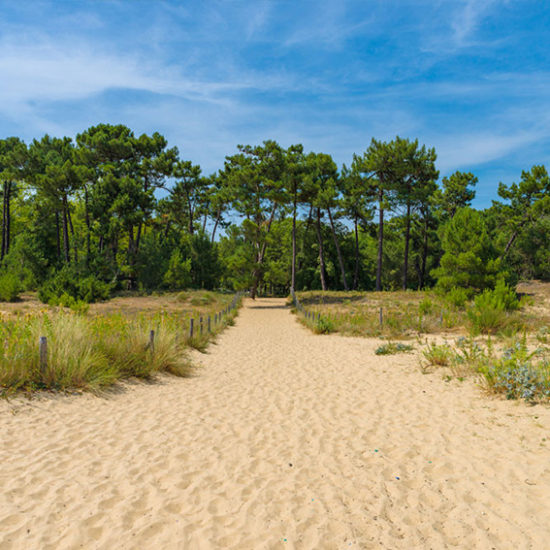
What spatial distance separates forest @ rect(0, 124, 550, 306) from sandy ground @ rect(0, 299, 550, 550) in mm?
19861

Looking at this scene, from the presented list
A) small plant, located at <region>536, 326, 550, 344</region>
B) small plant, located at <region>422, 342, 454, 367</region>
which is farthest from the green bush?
small plant, located at <region>536, 326, 550, 344</region>

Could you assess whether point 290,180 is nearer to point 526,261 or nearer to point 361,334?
point 361,334

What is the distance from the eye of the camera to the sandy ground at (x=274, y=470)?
3.37 m

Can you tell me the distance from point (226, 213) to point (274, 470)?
49.6m

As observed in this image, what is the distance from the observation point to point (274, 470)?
462 centimetres

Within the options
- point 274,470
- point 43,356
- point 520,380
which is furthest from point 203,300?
point 274,470

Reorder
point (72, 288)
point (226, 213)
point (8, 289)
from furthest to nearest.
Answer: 1. point (226, 213)
2. point (72, 288)
3. point (8, 289)

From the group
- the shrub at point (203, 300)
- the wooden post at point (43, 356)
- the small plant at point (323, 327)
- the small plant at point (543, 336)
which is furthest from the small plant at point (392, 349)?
the shrub at point (203, 300)

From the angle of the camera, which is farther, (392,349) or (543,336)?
(392,349)

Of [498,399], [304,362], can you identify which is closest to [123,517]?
[498,399]

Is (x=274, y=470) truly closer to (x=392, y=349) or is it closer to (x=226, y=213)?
(x=392, y=349)

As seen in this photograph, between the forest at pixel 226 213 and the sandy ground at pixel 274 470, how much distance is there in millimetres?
19861

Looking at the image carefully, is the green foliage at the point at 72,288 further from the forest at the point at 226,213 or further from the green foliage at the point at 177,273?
the green foliage at the point at 177,273

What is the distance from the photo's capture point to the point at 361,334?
17.2m
